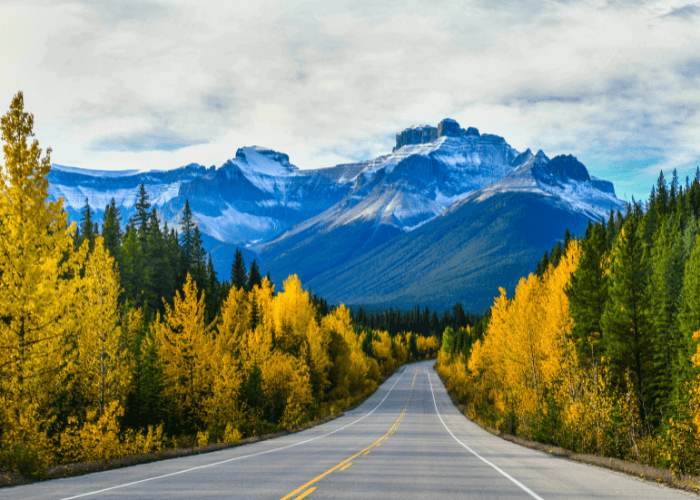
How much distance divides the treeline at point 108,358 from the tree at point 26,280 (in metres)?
0.04

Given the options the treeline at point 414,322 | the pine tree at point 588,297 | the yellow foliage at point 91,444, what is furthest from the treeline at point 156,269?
the treeline at point 414,322

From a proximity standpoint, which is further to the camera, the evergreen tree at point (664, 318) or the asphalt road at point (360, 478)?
the evergreen tree at point (664, 318)

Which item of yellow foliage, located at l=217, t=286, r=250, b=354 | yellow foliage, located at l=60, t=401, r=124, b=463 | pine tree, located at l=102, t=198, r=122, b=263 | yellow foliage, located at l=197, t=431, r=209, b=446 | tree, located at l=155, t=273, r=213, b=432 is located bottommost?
yellow foliage, located at l=197, t=431, r=209, b=446

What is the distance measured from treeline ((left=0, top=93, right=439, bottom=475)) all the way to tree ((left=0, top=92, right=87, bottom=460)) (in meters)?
0.04

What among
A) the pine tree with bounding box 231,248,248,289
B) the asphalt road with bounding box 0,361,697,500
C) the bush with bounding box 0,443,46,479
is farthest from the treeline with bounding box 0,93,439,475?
the pine tree with bounding box 231,248,248,289

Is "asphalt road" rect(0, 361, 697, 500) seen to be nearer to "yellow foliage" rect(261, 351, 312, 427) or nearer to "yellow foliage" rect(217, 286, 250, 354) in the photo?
"yellow foliage" rect(261, 351, 312, 427)

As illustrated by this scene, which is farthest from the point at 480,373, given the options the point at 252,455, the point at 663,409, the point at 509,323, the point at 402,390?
the point at 252,455

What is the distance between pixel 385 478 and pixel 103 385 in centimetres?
1478

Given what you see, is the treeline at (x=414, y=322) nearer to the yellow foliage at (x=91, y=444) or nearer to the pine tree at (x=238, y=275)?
the pine tree at (x=238, y=275)

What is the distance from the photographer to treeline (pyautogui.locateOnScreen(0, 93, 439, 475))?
1728 cm

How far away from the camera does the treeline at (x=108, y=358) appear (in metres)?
17.3

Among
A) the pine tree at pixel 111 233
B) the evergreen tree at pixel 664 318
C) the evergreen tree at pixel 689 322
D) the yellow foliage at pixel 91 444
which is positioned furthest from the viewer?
the pine tree at pixel 111 233

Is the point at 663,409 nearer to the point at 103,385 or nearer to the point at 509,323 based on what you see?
the point at 509,323

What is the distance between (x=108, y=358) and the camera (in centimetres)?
2370
